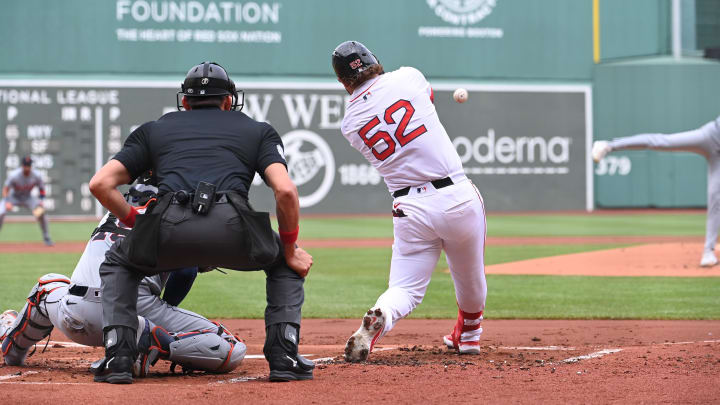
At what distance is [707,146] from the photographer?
1080 cm

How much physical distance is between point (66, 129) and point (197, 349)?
18.6 metres

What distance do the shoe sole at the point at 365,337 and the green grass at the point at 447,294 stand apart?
9.90ft

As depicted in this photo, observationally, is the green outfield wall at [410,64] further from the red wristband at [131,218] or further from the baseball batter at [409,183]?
the red wristband at [131,218]

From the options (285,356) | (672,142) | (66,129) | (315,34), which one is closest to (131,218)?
(285,356)

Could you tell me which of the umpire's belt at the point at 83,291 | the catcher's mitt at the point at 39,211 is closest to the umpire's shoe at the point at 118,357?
the umpire's belt at the point at 83,291

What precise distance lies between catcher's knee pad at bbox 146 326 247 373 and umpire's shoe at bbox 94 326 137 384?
0.27 meters

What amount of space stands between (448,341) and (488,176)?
19960mm

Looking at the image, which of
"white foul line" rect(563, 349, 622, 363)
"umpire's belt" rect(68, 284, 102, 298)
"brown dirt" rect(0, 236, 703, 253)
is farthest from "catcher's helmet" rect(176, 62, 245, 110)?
"brown dirt" rect(0, 236, 703, 253)

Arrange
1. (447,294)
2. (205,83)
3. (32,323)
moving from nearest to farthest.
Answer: (205,83)
(32,323)
(447,294)

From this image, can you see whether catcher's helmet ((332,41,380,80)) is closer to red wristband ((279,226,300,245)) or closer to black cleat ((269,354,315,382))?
red wristband ((279,226,300,245))

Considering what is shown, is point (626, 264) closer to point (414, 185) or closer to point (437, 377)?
point (414, 185)

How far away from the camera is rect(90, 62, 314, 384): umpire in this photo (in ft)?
13.2

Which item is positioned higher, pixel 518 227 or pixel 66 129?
pixel 66 129

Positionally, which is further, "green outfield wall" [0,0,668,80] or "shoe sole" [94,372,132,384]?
"green outfield wall" [0,0,668,80]
